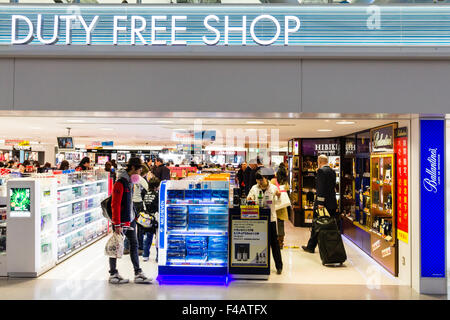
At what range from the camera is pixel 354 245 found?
7.51 m

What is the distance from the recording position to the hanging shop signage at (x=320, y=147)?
30.8ft

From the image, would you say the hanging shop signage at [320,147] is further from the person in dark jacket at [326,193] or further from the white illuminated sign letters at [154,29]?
the white illuminated sign letters at [154,29]

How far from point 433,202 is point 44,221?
5.79 m

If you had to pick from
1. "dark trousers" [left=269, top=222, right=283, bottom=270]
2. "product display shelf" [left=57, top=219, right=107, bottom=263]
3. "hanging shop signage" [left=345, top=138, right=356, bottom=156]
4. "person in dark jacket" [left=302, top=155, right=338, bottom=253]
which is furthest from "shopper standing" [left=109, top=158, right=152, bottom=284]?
"hanging shop signage" [left=345, top=138, right=356, bottom=156]

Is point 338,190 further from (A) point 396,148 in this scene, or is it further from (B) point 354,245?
(A) point 396,148

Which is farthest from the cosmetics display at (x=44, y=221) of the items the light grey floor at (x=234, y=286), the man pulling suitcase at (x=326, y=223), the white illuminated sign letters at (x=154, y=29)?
the man pulling suitcase at (x=326, y=223)

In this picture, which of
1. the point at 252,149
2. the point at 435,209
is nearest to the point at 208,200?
the point at 435,209

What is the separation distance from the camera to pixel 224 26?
4.88m

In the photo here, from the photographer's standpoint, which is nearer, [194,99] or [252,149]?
[194,99]

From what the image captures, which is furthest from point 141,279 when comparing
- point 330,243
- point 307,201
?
point 307,201

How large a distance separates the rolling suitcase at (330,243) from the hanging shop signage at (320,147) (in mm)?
3662

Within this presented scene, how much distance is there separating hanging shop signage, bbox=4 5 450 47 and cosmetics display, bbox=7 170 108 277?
7.20 ft

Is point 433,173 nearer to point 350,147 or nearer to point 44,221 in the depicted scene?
point 350,147
